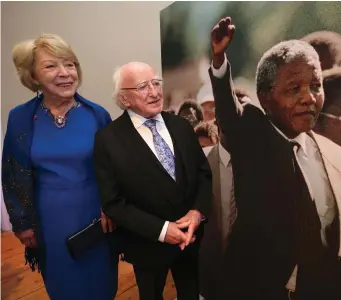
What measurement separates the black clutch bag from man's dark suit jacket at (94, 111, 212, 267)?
0.18 metres

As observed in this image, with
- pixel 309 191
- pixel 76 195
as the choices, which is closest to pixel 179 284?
pixel 76 195

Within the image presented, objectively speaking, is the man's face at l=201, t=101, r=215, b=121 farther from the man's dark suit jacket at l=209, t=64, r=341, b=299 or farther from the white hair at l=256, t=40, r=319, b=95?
the white hair at l=256, t=40, r=319, b=95

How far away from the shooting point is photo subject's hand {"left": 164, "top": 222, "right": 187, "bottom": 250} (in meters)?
1.12

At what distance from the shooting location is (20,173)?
4.21 feet

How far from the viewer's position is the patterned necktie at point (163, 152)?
1164 millimetres

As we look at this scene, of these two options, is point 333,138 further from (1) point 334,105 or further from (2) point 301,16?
(2) point 301,16

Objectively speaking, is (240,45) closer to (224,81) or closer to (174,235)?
(224,81)

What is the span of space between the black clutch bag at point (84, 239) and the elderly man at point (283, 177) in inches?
24.8

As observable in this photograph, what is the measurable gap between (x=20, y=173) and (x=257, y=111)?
38.2 inches

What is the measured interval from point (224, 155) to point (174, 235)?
0.56 metres

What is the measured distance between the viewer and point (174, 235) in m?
1.12

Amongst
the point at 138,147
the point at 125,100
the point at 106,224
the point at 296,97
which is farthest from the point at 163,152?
the point at 296,97

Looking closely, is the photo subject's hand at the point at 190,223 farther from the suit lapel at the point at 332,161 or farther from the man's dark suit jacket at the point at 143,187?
the suit lapel at the point at 332,161

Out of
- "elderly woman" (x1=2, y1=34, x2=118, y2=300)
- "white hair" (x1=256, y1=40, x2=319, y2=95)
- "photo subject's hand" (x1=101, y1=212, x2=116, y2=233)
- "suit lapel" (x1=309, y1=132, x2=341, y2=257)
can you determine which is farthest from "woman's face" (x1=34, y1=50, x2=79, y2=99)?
"suit lapel" (x1=309, y1=132, x2=341, y2=257)
